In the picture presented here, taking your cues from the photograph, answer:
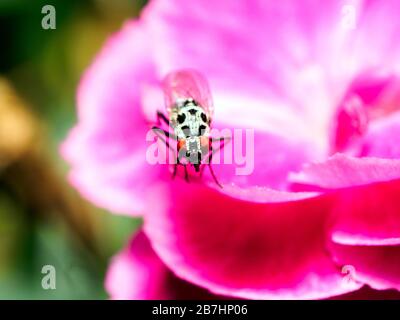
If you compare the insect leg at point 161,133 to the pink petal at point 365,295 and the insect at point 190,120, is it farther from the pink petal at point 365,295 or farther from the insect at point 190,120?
the pink petal at point 365,295

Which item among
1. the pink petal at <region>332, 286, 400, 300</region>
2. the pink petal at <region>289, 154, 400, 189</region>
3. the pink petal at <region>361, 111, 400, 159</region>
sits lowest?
the pink petal at <region>332, 286, 400, 300</region>

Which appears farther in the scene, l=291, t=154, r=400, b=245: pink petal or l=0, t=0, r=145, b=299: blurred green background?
l=0, t=0, r=145, b=299: blurred green background

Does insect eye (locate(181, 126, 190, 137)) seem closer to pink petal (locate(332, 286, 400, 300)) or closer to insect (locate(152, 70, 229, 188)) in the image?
insect (locate(152, 70, 229, 188))

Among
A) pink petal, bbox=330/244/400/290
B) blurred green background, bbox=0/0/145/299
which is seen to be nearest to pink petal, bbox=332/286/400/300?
pink petal, bbox=330/244/400/290

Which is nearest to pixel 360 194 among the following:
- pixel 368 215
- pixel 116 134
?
pixel 368 215

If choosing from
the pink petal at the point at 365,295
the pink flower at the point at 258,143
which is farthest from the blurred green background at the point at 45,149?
the pink petal at the point at 365,295

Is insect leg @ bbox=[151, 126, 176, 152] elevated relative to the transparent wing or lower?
lower
